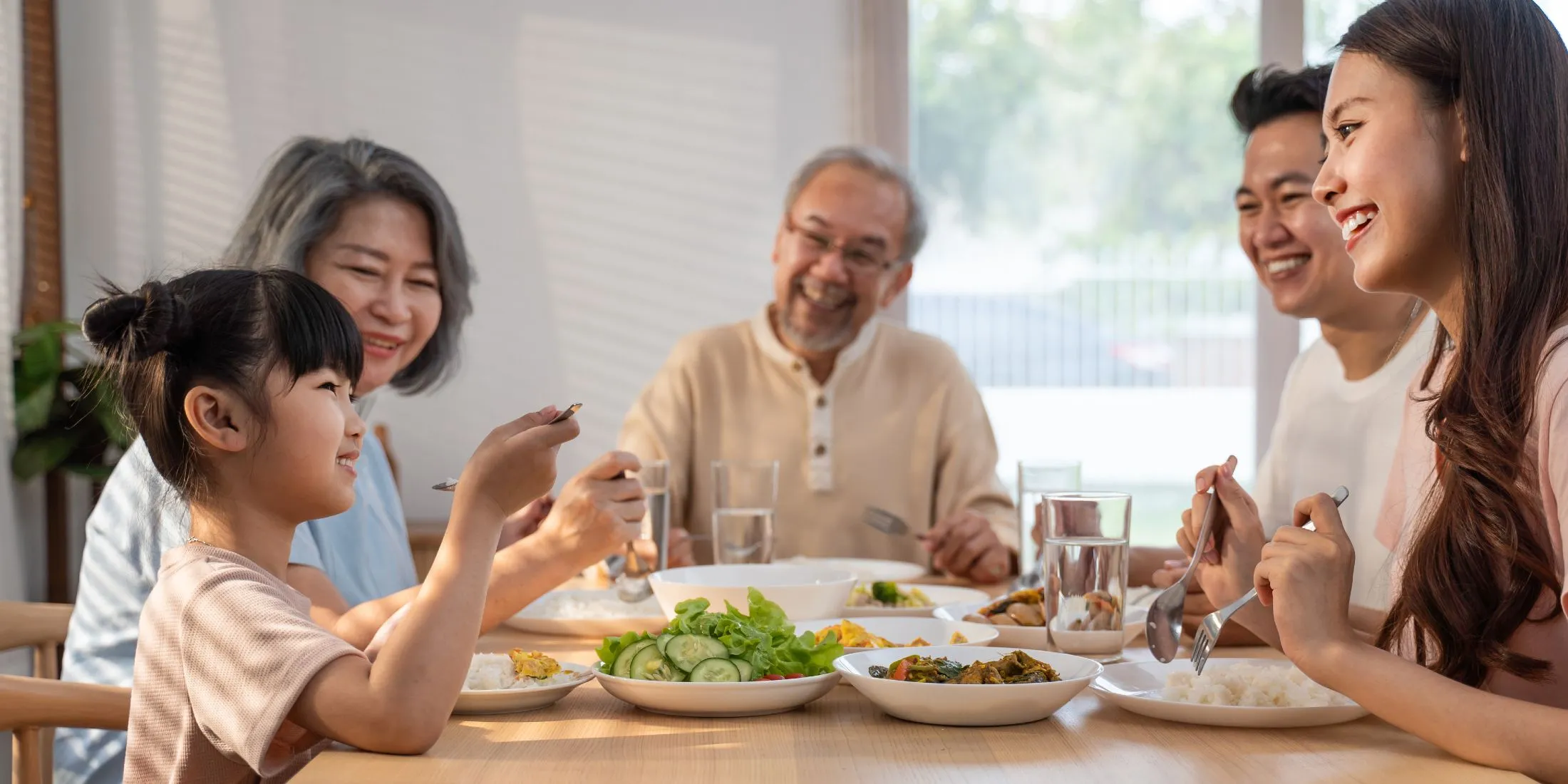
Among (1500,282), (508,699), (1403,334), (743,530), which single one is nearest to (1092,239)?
(1403,334)

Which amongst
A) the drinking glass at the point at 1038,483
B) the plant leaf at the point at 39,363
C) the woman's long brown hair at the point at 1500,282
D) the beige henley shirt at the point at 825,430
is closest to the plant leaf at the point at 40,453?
the plant leaf at the point at 39,363

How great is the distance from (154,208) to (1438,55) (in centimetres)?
411

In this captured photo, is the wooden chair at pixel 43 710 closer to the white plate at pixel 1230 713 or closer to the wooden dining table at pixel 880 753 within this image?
the wooden dining table at pixel 880 753

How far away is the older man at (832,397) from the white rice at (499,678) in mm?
1731

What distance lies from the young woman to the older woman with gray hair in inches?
31.9

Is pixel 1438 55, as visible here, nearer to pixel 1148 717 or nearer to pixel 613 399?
pixel 1148 717

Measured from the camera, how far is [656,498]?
Result: 1.96 m

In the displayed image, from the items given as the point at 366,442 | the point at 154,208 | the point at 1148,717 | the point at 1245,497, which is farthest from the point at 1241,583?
the point at 154,208

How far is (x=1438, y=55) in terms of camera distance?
1269 mm

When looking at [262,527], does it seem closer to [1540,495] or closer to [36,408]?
[1540,495]

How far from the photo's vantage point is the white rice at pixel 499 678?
4.43 ft

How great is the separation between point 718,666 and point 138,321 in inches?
25.4

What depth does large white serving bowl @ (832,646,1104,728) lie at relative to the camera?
1.22 metres

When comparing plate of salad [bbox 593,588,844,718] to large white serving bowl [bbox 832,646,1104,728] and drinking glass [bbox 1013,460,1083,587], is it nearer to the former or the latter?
large white serving bowl [bbox 832,646,1104,728]
